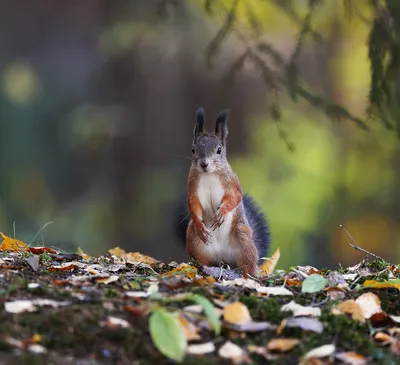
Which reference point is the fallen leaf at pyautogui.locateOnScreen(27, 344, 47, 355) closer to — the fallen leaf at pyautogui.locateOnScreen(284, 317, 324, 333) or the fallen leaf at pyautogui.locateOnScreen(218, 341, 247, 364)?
the fallen leaf at pyautogui.locateOnScreen(218, 341, 247, 364)

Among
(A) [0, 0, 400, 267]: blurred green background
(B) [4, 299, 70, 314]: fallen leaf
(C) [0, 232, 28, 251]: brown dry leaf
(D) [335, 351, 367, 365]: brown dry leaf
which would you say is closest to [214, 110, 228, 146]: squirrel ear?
(C) [0, 232, 28, 251]: brown dry leaf

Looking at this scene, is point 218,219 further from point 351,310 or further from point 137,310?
point 137,310

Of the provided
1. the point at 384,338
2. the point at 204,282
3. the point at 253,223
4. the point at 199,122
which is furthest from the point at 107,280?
the point at 253,223

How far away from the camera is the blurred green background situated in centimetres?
903

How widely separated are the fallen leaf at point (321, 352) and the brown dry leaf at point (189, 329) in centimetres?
28

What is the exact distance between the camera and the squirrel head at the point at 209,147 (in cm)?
329

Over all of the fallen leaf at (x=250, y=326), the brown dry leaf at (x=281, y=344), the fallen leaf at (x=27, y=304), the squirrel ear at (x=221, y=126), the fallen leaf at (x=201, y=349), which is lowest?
the fallen leaf at (x=201, y=349)

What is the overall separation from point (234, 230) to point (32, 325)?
5.17 ft

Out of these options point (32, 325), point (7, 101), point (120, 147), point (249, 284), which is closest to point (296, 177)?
point (120, 147)

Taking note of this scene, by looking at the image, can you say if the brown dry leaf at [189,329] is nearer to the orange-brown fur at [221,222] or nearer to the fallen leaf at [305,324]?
the fallen leaf at [305,324]

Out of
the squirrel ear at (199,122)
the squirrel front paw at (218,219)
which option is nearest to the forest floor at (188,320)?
the squirrel front paw at (218,219)

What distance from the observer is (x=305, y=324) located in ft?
6.70

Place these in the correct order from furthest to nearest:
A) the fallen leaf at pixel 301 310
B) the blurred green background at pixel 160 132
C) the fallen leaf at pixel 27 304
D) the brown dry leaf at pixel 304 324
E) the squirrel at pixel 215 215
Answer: the blurred green background at pixel 160 132, the squirrel at pixel 215 215, the fallen leaf at pixel 301 310, the brown dry leaf at pixel 304 324, the fallen leaf at pixel 27 304

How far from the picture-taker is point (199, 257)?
3355mm
